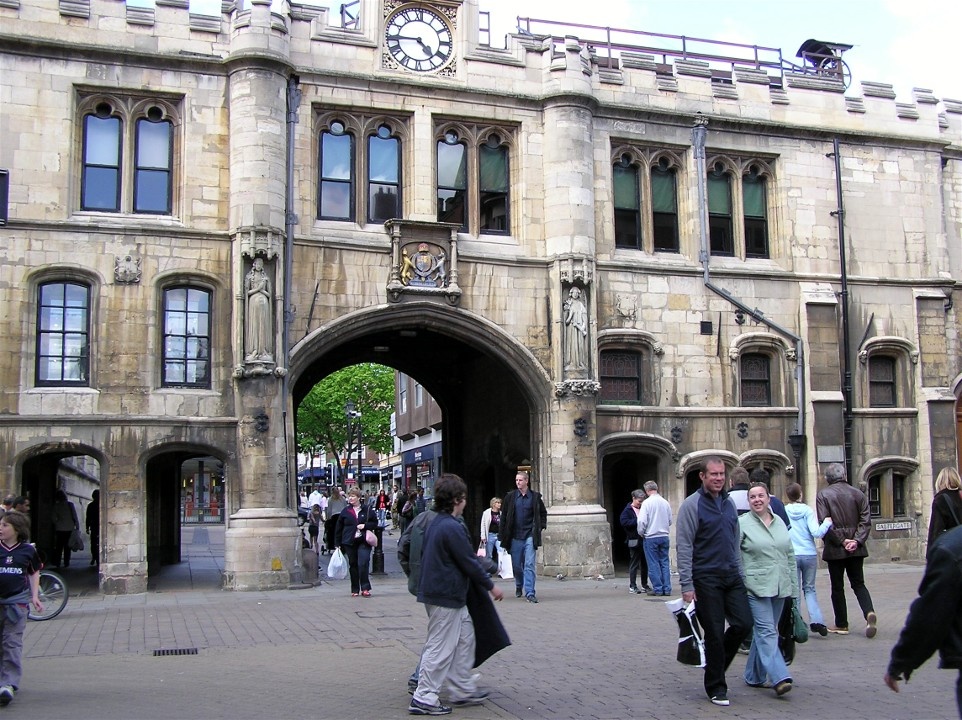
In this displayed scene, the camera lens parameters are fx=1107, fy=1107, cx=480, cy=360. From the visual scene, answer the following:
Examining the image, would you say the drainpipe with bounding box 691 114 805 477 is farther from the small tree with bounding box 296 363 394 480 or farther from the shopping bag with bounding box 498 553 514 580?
the small tree with bounding box 296 363 394 480

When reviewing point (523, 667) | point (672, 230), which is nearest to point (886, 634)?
point (523, 667)

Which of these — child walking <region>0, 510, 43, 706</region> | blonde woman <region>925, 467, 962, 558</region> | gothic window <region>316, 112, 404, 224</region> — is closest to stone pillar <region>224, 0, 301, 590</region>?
gothic window <region>316, 112, 404, 224</region>

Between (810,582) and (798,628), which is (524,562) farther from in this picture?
(798,628)

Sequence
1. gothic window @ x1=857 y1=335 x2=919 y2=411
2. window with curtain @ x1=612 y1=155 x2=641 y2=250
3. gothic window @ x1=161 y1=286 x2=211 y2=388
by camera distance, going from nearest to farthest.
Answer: gothic window @ x1=161 y1=286 x2=211 y2=388 < window with curtain @ x1=612 y1=155 x2=641 y2=250 < gothic window @ x1=857 y1=335 x2=919 y2=411

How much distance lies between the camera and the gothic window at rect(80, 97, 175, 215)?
19.8 meters

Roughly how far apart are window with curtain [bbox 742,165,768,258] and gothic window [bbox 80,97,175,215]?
12.1 meters

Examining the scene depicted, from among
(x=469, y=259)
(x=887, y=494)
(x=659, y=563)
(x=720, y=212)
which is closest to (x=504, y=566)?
(x=659, y=563)

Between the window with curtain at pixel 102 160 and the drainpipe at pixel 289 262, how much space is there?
3009 mm

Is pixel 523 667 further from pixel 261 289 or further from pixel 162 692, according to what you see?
pixel 261 289

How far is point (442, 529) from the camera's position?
28.2 ft

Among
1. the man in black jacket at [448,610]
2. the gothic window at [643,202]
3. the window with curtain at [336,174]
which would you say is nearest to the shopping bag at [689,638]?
the man in black jacket at [448,610]

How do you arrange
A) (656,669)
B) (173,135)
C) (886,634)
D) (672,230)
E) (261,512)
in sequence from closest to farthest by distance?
(656,669)
(886,634)
(261,512)
(173,135)
(672,230)

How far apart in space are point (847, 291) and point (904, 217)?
2427mm

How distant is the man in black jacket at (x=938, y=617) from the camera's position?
4.56 meters
